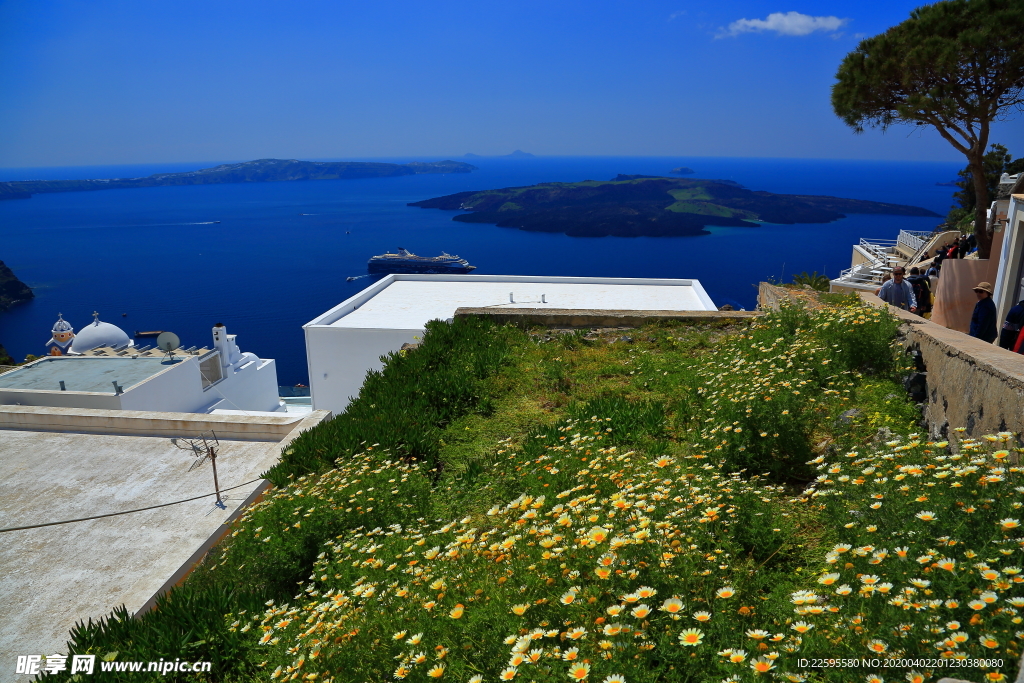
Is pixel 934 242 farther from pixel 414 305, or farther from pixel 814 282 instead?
pixel 414 305

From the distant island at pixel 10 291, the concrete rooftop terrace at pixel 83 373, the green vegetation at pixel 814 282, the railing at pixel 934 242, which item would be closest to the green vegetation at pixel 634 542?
the green vegetation at pixel 814 282

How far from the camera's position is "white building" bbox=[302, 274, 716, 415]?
55.6 feet

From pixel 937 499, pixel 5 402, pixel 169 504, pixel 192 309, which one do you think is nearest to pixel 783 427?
pixel 937 499

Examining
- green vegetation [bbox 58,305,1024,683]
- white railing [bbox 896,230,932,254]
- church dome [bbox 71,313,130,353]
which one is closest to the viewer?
green vegetation [bbox 58,305,1024,683]

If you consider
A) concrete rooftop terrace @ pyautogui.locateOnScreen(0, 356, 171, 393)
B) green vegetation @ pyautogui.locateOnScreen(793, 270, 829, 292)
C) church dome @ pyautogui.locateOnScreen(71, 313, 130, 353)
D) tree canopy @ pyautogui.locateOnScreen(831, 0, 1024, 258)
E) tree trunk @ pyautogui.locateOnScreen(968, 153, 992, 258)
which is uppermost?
tree canopy @ pyautogui.locateOnScreen(831, 0, 1024, 258)

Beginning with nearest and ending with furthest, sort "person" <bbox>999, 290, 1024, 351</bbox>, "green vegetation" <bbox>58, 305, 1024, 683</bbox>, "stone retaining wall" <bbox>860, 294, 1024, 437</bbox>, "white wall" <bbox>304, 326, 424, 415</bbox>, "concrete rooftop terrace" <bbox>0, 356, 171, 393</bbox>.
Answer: "green vegetation" <bbox>58, 305, 1024, 683</bbox> → "stone retaining wall" <bbox>860, 294, 1024, 437</bbox> → "person" <bbox>999, 290, 1024, 351</bbox> → "white wall" <bbox>304, 326, 424, 415</bbox> → "concrete rooftop terrace" <bbox>0, 356, 171, 393</bbox>

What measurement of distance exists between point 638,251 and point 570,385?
137216 millimetres

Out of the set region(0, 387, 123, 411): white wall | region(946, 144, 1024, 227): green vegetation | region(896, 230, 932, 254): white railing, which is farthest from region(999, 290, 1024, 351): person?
region(946, 144, 1024, 227): green vegetation

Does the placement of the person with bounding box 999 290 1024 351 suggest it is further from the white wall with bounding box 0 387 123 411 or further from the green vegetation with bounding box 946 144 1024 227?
the green vegetation with bounding box 946 144 1024 227

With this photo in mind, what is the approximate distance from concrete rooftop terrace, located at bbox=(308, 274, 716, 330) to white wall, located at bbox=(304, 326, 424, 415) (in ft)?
0.91

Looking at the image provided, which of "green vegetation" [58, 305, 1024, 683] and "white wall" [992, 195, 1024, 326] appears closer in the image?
"green vegetation" [58, 305, 1024, 683]

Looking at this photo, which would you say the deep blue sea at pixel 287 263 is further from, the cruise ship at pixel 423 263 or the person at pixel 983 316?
the person at pixel 983 316

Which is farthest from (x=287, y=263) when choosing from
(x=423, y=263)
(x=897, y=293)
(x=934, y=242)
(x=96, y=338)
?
(x=897, y=293)

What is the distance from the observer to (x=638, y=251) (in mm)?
140125
